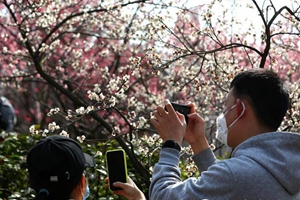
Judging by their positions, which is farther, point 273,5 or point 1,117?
point 1,117

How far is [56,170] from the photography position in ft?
8.00

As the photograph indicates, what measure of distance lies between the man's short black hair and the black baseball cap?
28.1 inches

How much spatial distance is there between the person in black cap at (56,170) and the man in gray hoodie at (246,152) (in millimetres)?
318

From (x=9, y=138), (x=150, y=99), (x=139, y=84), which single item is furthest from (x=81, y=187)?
(x=139, y=84)

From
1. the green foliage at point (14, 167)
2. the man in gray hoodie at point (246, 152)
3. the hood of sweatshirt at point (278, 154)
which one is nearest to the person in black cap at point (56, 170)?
the man in gray hoodie at point (246, 152)

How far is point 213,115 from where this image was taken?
7312 mm

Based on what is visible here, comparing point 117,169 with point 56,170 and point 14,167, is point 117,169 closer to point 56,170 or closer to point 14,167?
point 56,170

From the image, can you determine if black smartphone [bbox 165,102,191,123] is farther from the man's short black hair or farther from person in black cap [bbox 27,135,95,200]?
person in black cap [bbox 27,135,95,200]

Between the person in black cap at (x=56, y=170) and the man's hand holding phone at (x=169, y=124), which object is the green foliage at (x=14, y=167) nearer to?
the person in black cap at (x=56, y=170)

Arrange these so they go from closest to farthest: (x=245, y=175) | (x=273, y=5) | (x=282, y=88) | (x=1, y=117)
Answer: (x=245, y=175), (x=282, y=88), (x=273, y=5), (x=1, y=117)

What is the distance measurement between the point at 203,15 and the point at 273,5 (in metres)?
0.59

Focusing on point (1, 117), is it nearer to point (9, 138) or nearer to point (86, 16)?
point (86, 16)

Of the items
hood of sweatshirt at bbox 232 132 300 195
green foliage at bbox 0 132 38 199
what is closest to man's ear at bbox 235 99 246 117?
hood of sweatshirt at bbox 232 132 300 195

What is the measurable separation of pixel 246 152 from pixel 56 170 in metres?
0.73
